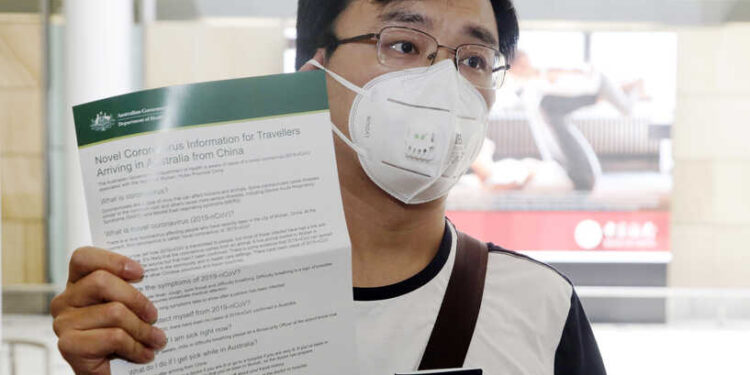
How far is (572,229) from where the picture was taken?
442cm

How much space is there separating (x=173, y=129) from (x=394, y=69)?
0.41m

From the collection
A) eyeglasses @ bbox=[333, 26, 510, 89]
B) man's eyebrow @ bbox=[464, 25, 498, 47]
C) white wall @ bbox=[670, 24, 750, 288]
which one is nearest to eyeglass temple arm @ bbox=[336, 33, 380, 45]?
eyeglasses @ bbox=[333, 26, 510, 89]

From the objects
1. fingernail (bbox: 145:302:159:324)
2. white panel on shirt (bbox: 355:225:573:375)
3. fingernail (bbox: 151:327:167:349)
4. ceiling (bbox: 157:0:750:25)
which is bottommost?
white panel on shirt (bbox: 355:225:573:375)

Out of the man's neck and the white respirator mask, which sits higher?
the white respirator mask

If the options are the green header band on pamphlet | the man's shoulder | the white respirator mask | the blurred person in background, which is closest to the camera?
the green header band on pamphlet

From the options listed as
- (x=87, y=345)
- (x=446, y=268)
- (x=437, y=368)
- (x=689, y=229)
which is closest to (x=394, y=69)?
(x=446, y=268)

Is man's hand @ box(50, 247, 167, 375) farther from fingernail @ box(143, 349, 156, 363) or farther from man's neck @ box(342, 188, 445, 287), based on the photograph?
man's neck @ box(342, 188, 445, 287)

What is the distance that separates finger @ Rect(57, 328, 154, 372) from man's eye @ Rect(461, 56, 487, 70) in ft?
2.08

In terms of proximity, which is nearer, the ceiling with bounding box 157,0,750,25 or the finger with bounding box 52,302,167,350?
the finger with bounding box 52,302,167,350

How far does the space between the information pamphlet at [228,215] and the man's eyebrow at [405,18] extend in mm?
314

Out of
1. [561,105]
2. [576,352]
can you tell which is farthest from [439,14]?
[561,105]

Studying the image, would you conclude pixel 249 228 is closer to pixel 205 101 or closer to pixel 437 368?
pixel 205 101

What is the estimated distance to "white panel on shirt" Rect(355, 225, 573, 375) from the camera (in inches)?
43.9

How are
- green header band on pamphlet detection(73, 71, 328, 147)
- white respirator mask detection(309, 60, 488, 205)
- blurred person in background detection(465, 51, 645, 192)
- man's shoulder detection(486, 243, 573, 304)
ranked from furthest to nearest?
blurred person in background detection(465, 51, 645, 192)
man's shoulder detection(486, 243, 573, 304)
white respirator mask detection(309, 60, 488, 205)
green header band on pamphlet detection(73, 71, 328, 147)
